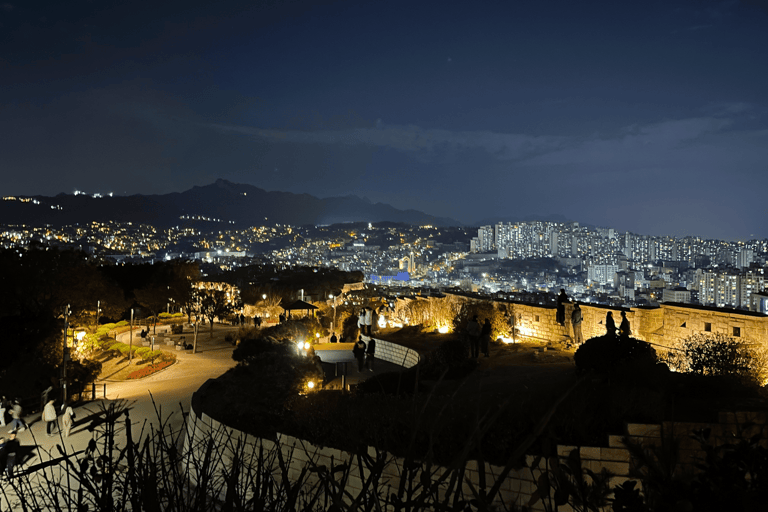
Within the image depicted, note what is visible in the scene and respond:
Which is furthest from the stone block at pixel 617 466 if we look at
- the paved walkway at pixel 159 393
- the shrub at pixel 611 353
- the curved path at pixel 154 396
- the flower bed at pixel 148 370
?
the flower bed at pixel 148 370

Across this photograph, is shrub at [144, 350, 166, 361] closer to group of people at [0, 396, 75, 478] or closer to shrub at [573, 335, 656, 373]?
group of people at [0, 396, 75, 478]

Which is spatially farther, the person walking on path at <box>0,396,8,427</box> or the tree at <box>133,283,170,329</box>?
the tree at <box>133,283,170,329</box>

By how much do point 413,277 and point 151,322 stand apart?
2363 inches

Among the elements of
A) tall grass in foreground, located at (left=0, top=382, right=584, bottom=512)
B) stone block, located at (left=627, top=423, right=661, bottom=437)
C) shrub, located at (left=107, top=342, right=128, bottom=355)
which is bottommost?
shrub, located at (left=107, top=342, right=128, bottom=355)

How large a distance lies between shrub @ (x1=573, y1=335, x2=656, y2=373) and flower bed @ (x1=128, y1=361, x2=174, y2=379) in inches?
526

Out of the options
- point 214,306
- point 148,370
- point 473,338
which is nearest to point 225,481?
point 473,338

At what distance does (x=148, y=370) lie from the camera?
1644 centimetres

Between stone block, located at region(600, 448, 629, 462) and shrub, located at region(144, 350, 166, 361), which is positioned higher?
stone block, located at region(600, 448, 629, 462)

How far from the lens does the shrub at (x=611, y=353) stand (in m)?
7.93

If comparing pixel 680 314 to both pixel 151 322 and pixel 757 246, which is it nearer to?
pixel 151 322

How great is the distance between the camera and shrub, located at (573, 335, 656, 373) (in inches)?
312

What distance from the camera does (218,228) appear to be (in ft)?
511

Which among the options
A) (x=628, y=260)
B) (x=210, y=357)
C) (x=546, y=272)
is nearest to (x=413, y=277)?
(x=546, y=272)

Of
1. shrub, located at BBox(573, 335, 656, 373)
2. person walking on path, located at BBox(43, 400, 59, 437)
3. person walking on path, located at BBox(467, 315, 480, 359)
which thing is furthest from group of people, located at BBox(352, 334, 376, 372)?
person walking on path, located at BBox(43, 400, 59, 437)
